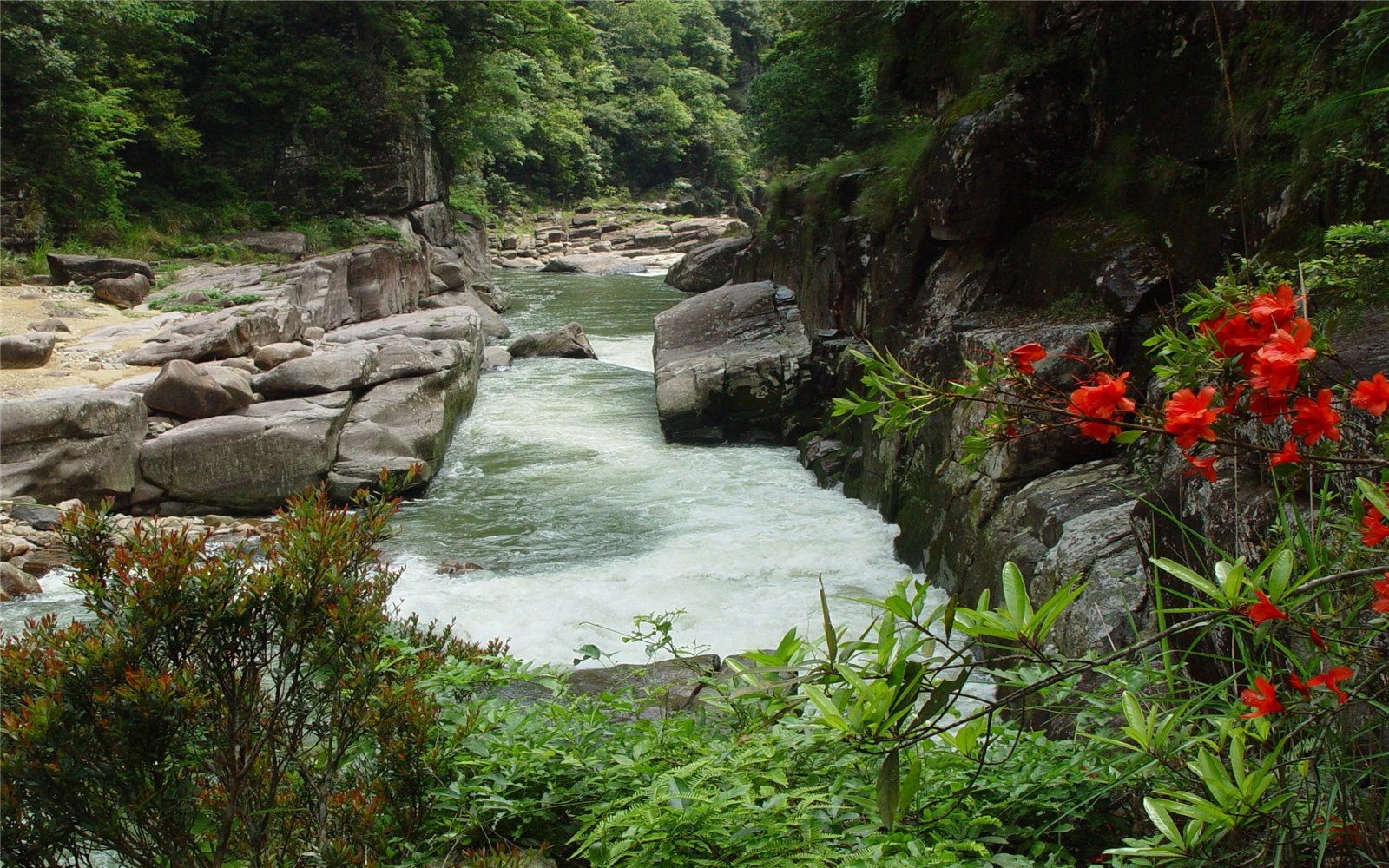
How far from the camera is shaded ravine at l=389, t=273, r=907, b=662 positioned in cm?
696

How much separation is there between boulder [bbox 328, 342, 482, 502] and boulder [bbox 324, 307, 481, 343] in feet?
5.87

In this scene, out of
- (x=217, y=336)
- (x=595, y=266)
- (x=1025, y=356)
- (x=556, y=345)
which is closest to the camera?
(x=1025, y=356)

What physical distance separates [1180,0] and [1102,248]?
2022 mm

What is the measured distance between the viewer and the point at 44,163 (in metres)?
16.2

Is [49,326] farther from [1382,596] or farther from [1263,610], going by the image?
[1382,596]

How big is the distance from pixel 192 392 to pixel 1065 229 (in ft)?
28.7

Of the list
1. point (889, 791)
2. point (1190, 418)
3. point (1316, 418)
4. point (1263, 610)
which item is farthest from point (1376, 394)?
point (889, 791)

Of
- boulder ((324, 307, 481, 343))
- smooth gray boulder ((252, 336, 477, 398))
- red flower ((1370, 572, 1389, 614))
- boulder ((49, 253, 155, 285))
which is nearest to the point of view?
red flower ((1370, 572, 1389, 614))

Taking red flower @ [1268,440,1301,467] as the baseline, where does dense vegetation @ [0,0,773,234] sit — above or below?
above

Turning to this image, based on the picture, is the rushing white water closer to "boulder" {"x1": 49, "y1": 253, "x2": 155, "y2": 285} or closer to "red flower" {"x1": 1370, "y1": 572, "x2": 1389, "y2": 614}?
"red flower" {"x1": 1370, "y1": 572, "x2": 1389, "y2": 614}

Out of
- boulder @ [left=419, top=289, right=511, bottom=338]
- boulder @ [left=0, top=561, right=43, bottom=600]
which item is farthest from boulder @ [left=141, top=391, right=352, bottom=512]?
boulder @ [left=419, top=289, right=511, bottom=338]

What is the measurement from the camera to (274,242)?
1859cm

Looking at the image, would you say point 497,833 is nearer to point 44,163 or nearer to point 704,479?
point 704,479

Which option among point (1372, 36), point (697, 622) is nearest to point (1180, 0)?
point (1372, 36)
